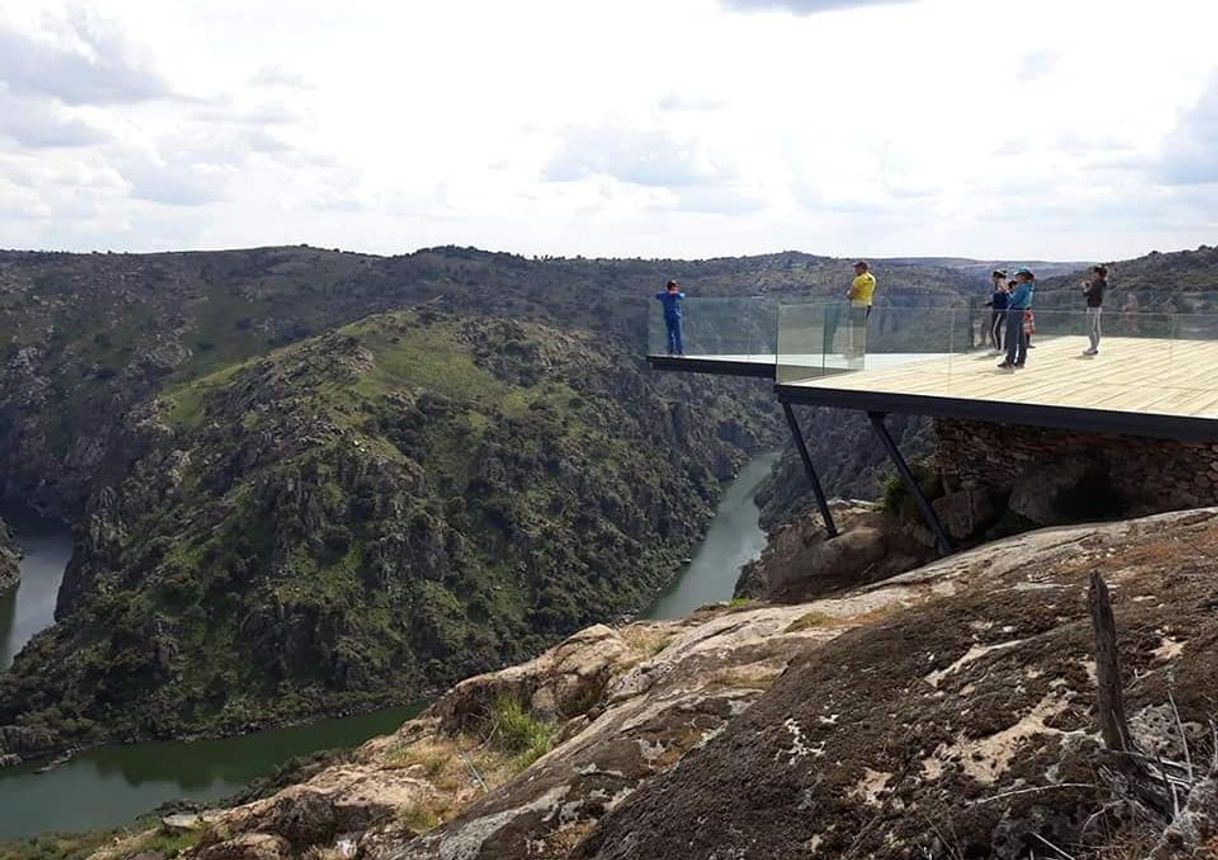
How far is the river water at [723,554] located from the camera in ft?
342

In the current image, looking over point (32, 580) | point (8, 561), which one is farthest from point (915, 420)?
point (8, 561)

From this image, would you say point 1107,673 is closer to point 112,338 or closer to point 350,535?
point 350,535

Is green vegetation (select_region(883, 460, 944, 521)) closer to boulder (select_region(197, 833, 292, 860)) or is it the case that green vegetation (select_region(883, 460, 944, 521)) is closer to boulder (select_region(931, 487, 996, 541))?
boulder (select_region(931, 487, 996, 541))

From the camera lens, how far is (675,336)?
2155cm

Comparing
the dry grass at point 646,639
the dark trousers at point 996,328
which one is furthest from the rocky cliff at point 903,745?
the dark trousers at point 996,328

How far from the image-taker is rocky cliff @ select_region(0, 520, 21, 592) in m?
121

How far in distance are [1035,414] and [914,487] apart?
93.5 inches

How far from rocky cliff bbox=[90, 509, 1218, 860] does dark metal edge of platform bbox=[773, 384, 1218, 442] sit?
325 centimetres

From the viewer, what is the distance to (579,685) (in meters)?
12.1

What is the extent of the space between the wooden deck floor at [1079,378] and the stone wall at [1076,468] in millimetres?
566

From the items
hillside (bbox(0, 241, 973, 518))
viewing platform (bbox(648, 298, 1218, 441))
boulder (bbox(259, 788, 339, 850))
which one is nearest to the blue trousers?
Result: viewing platform (bbox(648, 298, 1218, 441))

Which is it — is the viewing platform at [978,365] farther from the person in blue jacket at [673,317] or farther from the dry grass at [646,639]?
the dry grass at [646,639]

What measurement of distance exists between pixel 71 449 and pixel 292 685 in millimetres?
88021

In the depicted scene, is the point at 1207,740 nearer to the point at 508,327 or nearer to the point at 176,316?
the point at 508,327
